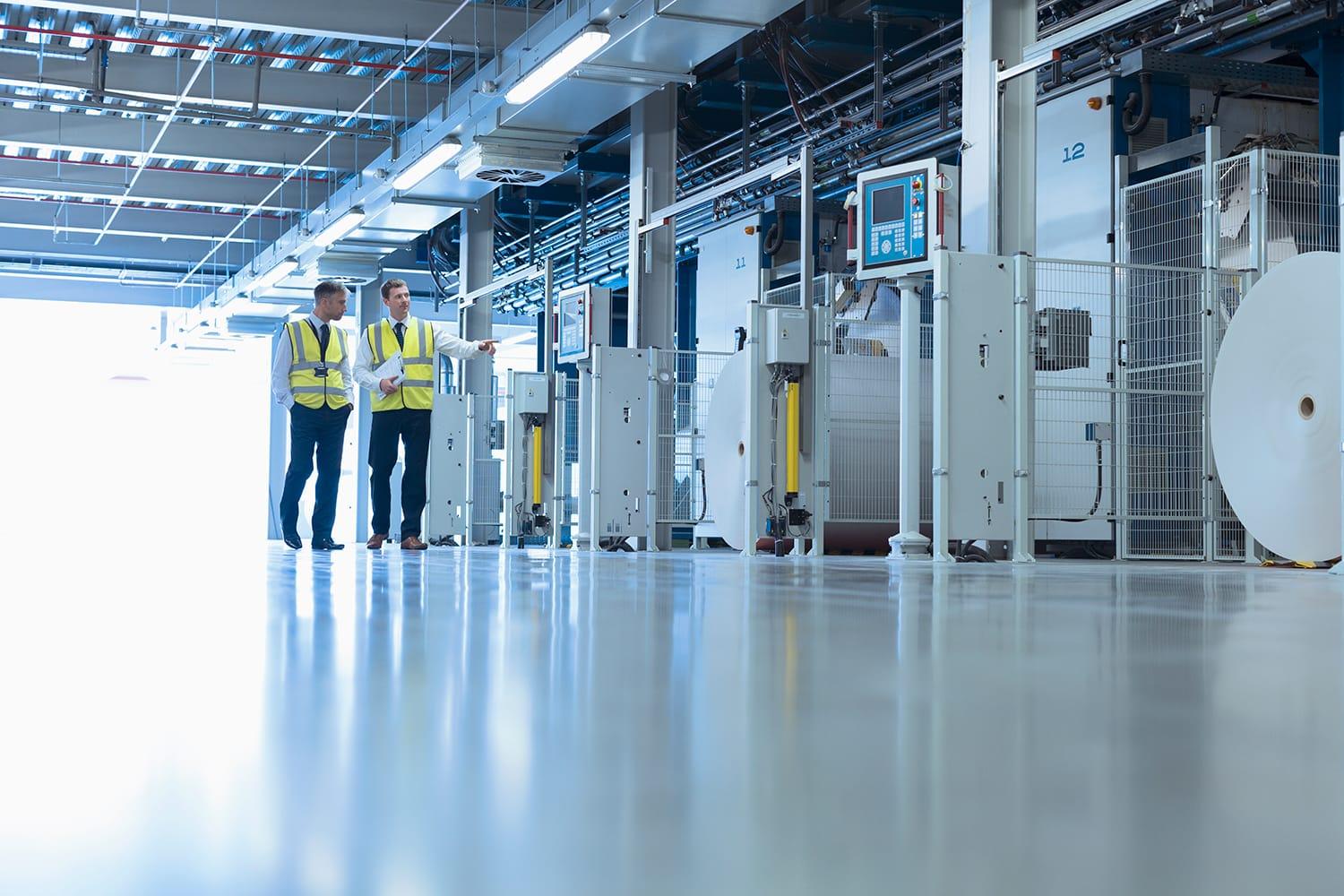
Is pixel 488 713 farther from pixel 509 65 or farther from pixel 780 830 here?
pixel 509 65

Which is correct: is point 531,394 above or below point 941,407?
above

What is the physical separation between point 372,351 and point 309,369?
466 millimetres

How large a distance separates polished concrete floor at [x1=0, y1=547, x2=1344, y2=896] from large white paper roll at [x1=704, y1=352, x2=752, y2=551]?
298 inches

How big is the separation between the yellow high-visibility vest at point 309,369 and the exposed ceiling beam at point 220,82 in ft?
15.8

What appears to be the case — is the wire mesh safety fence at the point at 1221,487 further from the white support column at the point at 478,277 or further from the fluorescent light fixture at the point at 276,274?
the fluorescent light fixture at the point at 276,274

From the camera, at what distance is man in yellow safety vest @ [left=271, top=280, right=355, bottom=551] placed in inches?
406

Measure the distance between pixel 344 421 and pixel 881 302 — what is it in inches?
193

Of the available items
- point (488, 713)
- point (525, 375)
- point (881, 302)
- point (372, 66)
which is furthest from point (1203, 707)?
point (372, 66)

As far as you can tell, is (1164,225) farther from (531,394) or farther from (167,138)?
(167,138)

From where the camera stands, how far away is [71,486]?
26.6m

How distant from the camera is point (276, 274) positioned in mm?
19828

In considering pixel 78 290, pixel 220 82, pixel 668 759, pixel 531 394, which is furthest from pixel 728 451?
pixel 78 290

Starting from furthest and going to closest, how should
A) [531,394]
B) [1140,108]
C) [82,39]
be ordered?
[82,39], [531,394], [1140,108]

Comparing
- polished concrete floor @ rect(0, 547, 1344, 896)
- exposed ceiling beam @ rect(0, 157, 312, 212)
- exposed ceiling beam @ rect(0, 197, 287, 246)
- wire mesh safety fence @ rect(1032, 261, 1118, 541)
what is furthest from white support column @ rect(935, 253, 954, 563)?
exposed ceiling beam @ rect(0, 197, 287, 246)
